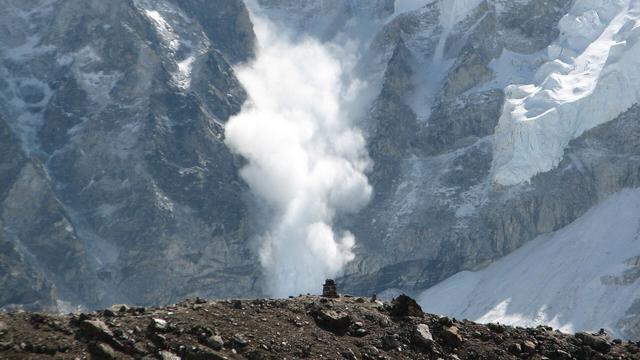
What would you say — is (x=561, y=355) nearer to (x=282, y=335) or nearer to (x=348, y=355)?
(x=348, y=355)

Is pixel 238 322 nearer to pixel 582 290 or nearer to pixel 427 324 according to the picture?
pixel 427 324

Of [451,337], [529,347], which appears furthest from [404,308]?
[529,347]

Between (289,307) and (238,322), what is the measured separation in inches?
146

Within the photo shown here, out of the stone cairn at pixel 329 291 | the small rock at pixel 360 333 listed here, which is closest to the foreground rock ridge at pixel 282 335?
the small rock at pixel 360 333

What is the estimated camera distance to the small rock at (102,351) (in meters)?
37.5

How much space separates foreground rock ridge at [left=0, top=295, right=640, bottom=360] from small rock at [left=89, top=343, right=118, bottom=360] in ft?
0.09

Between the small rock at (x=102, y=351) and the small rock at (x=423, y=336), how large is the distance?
1111cm

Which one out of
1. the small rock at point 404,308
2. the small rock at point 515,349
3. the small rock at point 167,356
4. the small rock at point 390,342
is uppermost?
the small rock at point 404,308

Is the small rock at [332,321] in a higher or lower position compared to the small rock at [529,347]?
higher

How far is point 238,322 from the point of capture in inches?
1668

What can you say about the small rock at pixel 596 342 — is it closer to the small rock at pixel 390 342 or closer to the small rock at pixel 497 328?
the small rock at pixel 497 328

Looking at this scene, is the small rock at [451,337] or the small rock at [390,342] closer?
the small rock at [390,342]

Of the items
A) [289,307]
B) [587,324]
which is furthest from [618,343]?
[587,324]

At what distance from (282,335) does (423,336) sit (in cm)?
517
